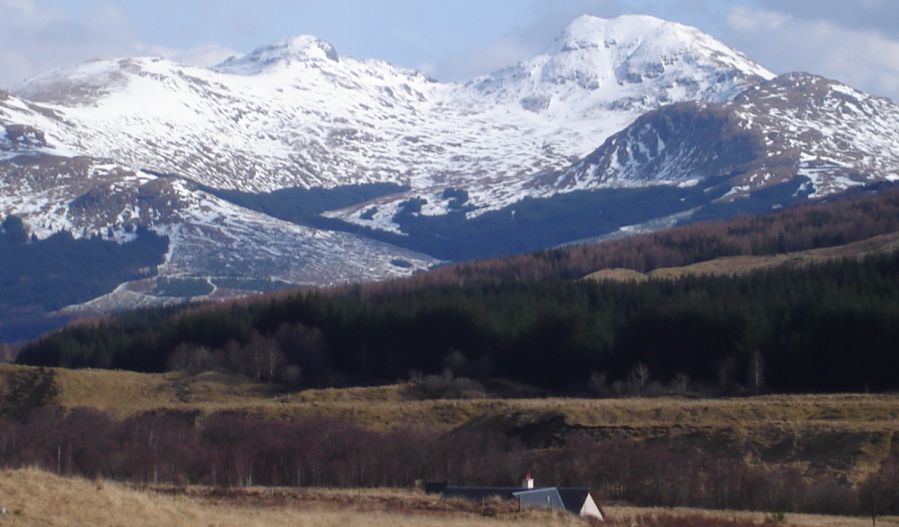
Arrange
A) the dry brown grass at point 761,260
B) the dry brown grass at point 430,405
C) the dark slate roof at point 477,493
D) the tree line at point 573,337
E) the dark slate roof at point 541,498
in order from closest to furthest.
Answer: the dark slate roof at point 541,498
the dark slate roof at point 477,493
the dry brown grass at point 430,405
the tree line at point 573,337
the dry brown grass at point 761,260

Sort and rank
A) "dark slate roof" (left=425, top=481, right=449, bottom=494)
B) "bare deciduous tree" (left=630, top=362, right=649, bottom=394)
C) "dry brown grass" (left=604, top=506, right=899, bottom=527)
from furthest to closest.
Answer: "bare deciduous tree" (left=630, top=362, right=649, bottom=394) < "dark slate roof" (left=425, top=481, right=449, bottom=494) < "dry brown grass" (left=604, top=506, right=899, bottom=527)

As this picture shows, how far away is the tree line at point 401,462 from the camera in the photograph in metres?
61.8

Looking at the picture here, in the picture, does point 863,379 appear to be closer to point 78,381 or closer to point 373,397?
point 373,397

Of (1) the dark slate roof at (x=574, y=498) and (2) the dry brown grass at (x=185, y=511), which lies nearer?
(2) the dry brown grass at (x=185, y=511)

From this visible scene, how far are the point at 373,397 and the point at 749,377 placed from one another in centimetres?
2493

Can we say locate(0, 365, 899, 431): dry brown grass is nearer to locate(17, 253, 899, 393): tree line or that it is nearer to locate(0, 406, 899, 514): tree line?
locate(0, 406, 899, 514): tree line

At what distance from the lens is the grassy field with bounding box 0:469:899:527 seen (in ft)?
136

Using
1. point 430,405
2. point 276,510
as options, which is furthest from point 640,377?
point 276,510

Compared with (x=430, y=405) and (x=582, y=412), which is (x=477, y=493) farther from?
(x=430, y=405)

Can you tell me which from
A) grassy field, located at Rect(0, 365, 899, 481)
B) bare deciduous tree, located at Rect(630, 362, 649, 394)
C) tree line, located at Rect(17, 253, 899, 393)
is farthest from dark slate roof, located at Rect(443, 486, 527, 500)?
tree line, located at Rect(17, 253, 899, 393)

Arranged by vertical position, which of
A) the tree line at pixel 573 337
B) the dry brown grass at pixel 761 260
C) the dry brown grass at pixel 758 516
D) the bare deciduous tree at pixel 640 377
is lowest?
the dry brown grass at pixel 758 516

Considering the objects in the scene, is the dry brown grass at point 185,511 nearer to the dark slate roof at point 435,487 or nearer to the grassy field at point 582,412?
the dark slate roof at point 435,487

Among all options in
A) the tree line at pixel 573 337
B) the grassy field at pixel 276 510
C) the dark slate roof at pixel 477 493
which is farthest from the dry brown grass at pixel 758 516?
the tree line at pixel 573 337

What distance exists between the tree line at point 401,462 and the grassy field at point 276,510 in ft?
14.8
